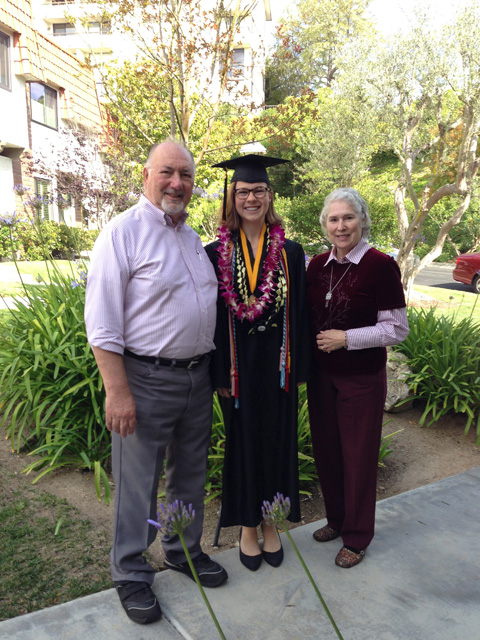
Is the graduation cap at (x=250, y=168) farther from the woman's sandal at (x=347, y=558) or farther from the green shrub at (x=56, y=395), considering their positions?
the woman's sandal at (x=347, y=558)

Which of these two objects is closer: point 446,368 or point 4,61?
point 446,368

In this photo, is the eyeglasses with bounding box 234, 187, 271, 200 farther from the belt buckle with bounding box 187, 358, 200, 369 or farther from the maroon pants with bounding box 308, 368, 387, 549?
the maroon pants with bounding box 308, 368, 387, 549

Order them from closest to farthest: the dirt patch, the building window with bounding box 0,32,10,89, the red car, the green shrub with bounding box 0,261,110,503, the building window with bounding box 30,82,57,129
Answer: the dirt patch
the green shrub with bounding box 0,261,110,503
the red car
the building window with bounding box 0,32,10,89
the building window with bounding box 30,82,57,129

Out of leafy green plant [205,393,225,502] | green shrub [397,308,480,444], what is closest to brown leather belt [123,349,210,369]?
leafy green plant [205,393,225,502]

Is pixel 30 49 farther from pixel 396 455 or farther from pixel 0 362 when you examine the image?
pixel 396 455

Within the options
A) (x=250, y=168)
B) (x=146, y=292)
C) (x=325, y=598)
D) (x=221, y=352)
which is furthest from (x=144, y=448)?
(x=250, y=168)

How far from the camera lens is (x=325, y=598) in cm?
246

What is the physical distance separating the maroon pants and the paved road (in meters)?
13.4

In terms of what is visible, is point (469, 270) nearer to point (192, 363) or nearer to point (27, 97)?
→ point (192, 363)

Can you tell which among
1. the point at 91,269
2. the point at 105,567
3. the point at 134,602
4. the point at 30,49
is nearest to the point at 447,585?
the point at 134,602

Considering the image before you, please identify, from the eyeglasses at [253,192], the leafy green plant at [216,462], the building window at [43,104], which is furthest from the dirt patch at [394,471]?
the building window at [43,104]

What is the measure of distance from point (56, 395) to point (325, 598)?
7.76 feet

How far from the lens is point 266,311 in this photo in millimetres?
2656

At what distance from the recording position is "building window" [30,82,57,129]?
1660 cm
